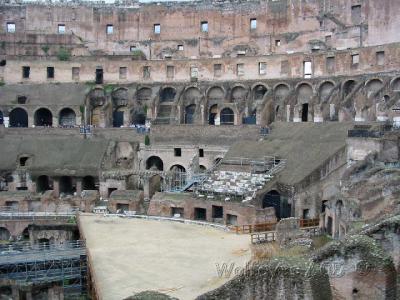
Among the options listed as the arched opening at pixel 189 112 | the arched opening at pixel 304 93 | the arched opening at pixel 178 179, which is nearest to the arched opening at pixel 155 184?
the arched opening at pixel 178 179

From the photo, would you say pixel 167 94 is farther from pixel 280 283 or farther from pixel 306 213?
pixel 280 283

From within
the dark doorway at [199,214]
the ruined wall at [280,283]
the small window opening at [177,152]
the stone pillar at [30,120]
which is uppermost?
the stone pillar at [30,120]

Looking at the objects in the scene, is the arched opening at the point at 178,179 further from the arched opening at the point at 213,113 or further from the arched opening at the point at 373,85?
the arched opening at the point at 373,85

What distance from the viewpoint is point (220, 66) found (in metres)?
49.2

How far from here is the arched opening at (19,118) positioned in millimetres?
47562

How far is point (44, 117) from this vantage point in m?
48.3

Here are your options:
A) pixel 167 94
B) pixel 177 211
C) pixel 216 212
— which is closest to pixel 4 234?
pixel 177 211

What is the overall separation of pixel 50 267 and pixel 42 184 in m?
16.5

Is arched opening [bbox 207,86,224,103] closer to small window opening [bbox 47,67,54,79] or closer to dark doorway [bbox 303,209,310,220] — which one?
small window opening [bbox 47,67,54,79]

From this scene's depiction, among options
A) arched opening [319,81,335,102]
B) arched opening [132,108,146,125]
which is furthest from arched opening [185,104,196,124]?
arched opening [319,81,335,102]

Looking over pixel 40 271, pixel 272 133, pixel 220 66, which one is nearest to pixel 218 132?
pixel 272 133

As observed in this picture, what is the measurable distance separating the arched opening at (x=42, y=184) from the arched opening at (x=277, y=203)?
1640cm

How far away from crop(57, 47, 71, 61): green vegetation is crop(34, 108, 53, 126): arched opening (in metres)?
5.91

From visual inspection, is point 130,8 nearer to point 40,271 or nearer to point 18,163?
point 18,163
